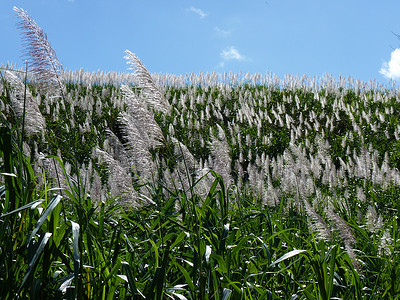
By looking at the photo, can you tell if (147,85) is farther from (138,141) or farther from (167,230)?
(167,230)

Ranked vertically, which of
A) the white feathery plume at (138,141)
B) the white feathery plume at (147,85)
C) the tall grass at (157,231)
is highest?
the white feathery plume at (147,85)

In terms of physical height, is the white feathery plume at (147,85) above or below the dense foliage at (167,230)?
above

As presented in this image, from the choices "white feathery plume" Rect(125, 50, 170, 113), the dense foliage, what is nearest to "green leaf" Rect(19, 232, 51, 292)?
the dense foliage

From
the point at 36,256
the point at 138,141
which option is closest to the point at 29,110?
the point at 138,141

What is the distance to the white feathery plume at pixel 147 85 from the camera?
2.63 m

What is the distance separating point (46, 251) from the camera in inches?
94.0

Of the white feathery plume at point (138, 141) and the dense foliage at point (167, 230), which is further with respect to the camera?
the white feathery plume at point (138, 141)

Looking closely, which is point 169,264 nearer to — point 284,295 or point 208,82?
point 284,295

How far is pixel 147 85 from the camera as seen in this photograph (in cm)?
264

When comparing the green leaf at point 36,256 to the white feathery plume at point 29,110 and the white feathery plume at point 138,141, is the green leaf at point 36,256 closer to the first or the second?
the white feathery plume at point 29,110

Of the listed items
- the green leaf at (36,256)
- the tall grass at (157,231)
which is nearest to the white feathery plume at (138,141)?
the tall grass at (157,231)

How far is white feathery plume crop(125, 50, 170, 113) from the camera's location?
104 inches

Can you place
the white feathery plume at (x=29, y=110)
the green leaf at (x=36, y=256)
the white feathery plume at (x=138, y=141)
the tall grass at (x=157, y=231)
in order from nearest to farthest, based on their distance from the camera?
the green leaf at (x=36, y=256) → the tall grass at (x=157, y=231) → the white feathery plume at (x=29, y=110) → the white feathery plume at (x=138, y=141)

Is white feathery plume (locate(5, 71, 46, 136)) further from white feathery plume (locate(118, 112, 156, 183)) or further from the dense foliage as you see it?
white feathery plume (locate(118, 112, 156, 183))
